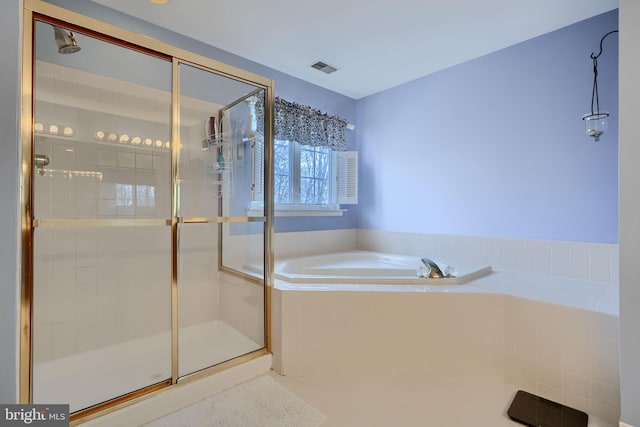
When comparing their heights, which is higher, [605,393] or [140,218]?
[140,218]

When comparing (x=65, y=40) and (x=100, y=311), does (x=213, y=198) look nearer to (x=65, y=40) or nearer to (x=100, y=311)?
(x=100, y=311)

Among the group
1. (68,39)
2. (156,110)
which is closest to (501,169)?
(156,110)

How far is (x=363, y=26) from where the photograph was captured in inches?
92.4

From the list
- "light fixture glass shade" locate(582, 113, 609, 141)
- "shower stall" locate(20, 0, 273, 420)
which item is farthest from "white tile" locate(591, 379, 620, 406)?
"shower stall" locate(20, 0, 273, 420)

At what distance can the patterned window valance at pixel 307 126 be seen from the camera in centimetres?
299

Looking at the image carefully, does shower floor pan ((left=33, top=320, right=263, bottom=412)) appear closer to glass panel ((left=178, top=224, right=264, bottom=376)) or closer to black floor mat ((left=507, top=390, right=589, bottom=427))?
glass panel ((left=178, top=224, right=264, bottom=376))

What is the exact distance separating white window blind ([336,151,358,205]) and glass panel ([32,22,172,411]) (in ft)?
5.85

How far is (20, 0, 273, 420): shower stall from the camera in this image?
1829 millimetres

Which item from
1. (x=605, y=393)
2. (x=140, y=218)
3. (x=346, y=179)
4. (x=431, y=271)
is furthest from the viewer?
(x=346, y=179)

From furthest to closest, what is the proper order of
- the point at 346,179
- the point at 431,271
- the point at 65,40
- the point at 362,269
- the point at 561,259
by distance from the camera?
1. the point at 346,179
2. the point at 362,269
3. the point at 561,259
4. the point at 431,271
5. the point at 65,40

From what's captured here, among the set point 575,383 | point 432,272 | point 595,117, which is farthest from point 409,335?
point 595,117

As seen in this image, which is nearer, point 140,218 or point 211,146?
point 140,218

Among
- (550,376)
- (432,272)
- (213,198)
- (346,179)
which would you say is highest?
(346,179)

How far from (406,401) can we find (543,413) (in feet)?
2.18
